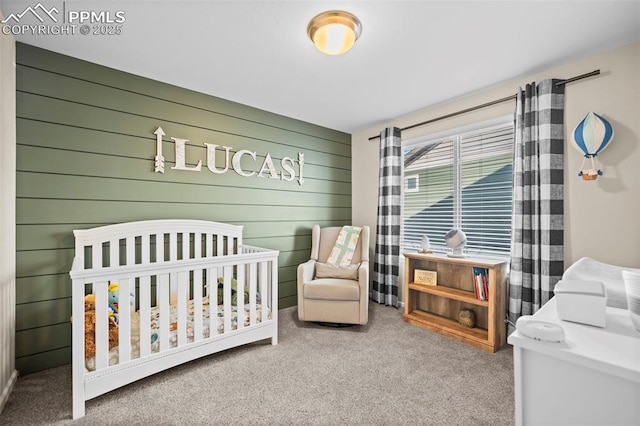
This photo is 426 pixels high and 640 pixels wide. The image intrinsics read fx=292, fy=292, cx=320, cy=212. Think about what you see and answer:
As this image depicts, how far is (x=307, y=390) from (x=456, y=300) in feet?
5.97

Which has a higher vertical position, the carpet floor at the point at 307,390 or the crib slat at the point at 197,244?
the crib slat at the point at 197,244

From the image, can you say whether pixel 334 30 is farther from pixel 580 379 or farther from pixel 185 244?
pixel 185 244

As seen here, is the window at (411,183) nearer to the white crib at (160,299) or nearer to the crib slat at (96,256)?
the white crib at (160,299)

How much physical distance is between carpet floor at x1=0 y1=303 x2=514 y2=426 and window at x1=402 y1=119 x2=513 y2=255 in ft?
3.76

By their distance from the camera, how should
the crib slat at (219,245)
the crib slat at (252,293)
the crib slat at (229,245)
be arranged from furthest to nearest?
the crib slat at (229,245) < the crib slat at (219,245) < the crib slat at (252,293)

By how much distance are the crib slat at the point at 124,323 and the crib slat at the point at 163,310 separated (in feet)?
0.58

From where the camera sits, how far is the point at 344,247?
3.36 metres

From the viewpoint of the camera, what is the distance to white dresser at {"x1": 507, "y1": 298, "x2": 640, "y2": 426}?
77 cm

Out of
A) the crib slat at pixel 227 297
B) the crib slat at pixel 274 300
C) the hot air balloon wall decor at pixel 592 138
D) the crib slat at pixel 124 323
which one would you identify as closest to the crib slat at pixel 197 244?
the crib slat at pixel 227 297

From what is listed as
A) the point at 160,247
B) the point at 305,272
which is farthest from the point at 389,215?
the point at 160,247

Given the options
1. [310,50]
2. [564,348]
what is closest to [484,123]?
[310,50]

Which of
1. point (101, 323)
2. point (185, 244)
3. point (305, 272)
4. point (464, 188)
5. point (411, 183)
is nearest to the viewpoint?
point (101, 323)

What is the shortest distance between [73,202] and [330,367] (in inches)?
88.5

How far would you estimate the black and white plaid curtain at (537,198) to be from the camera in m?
2.24
